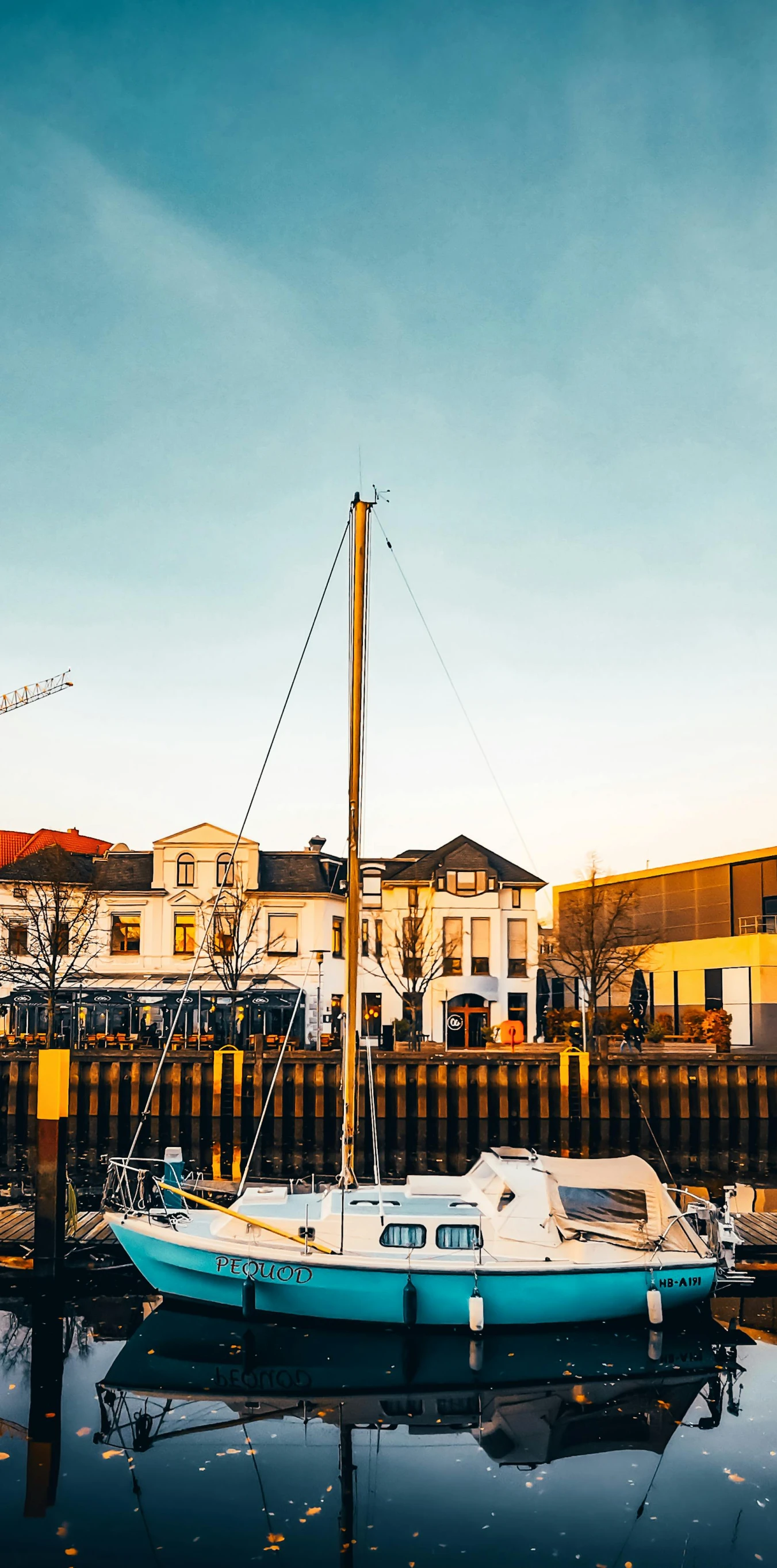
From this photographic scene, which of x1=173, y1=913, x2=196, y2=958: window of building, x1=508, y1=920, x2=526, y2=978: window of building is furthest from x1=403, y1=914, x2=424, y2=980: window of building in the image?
Answer: x1=173, y1=913, x2=196, y2=958: window of building

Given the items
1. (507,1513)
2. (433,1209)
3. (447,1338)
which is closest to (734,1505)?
(507,1513)

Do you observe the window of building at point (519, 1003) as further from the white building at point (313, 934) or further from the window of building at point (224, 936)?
the window of building at point (224, 936)

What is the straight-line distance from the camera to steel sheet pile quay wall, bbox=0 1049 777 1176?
127 feet

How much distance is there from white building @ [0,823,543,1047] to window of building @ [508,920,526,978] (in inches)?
2.9

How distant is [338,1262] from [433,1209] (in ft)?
6.83

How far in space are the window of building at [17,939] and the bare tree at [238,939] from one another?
376 inches

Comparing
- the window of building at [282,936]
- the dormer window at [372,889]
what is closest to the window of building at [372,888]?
the dormer window at [372,889]

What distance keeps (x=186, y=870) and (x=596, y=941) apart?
1037 inches

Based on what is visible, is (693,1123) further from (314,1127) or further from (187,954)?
(187,954)

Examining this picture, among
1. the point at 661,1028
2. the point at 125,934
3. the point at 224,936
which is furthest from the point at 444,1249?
the point at 125,934

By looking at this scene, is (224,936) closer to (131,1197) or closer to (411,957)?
(411,957)

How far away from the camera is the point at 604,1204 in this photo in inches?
798

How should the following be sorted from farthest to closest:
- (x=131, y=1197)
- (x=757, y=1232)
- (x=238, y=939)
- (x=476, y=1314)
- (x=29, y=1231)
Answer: (x=238, y=939) < (x=757, y=1232) < (x=29, y=1231) < (x=131, y=1197) < (x=476, y=1314)

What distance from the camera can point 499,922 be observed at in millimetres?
61969
